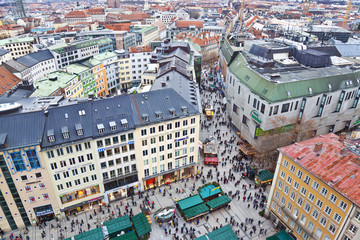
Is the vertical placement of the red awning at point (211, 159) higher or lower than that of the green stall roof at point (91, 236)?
lower

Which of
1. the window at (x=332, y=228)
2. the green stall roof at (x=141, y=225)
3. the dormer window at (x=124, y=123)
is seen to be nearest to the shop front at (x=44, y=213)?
the green stall roof at (x=141, y=225)

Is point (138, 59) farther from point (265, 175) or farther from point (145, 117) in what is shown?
point (265, 175)

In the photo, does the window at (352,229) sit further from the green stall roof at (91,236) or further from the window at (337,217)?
the green stall roof at (91,236)

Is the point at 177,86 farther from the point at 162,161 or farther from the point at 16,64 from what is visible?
the point at 16,64

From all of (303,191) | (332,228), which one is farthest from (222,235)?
(332,228)

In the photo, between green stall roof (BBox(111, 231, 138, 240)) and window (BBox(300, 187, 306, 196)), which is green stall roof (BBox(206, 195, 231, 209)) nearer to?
window (BBox(300, 187, 306, 196))

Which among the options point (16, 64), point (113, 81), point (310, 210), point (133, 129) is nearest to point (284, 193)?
point (310, 210)

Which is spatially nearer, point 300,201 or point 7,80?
point 300,201
